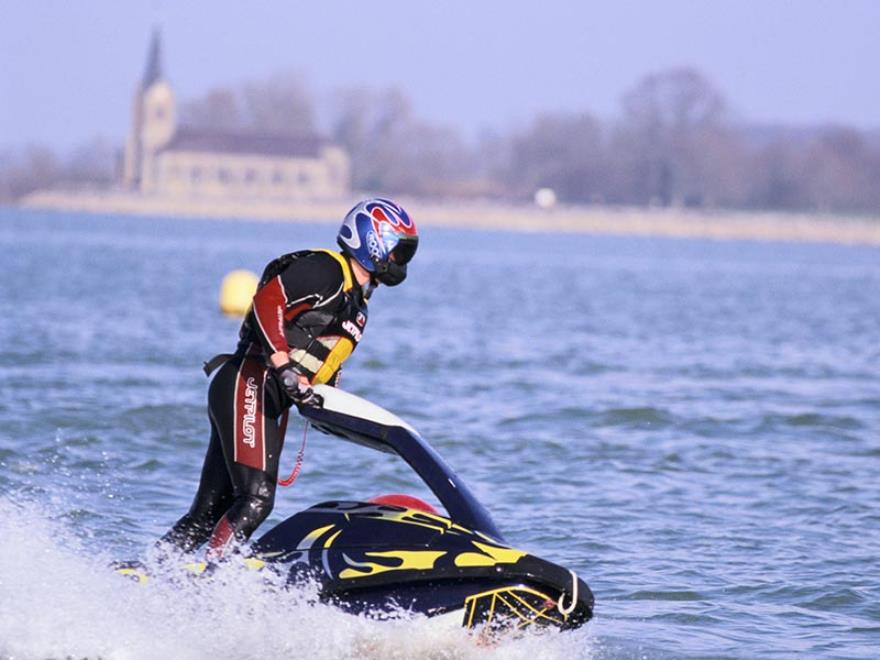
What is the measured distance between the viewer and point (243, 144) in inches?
6097

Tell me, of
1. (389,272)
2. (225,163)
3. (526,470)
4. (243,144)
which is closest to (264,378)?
(389,272)

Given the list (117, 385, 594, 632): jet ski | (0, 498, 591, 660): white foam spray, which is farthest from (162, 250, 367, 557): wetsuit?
(0, 498, 591, 660): white foam spray

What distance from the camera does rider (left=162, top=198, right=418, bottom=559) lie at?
20.5ft

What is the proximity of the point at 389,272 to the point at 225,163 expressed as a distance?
14802 cm

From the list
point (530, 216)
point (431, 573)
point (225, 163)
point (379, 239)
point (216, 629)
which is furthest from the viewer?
point (225, 163)

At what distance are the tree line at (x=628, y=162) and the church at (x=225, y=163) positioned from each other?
4.69 metres

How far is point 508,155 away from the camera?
589ft

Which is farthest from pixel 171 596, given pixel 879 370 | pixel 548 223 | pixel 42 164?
pixel 42 164

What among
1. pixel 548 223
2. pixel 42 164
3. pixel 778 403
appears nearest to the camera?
pixel 778 403

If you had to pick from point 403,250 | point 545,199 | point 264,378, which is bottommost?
point 545,199

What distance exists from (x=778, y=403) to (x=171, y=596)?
1051 cm

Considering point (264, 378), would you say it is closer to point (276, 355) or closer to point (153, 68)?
point (276, 355)

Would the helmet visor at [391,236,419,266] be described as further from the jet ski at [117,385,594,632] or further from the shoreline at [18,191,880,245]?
the shoreline at [18,191,880,245]

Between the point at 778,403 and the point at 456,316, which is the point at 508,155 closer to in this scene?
the point at 456,316
